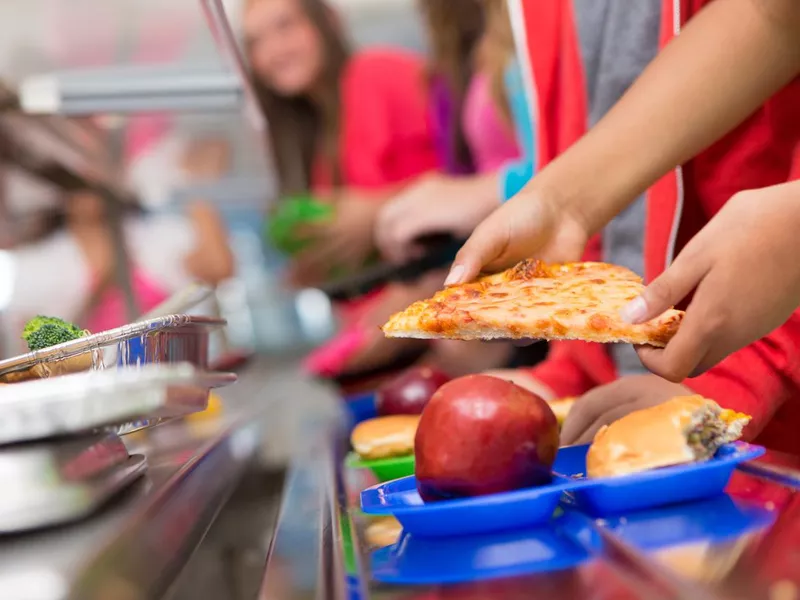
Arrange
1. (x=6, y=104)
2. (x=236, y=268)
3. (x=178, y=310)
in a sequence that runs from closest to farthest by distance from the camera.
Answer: (x=178, y=310) < (x=6, y=104) < (x=236, y=268)

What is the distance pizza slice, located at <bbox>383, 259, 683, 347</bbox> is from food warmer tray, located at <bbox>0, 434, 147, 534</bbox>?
1.02 feet

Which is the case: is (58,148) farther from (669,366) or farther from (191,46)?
→ (669,366)

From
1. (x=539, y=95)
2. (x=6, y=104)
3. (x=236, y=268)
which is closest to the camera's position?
(x=539, y=95)

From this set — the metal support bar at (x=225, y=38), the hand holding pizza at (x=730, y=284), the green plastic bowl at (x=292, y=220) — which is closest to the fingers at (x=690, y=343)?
the hand holding pizza at (x=730, y=284)

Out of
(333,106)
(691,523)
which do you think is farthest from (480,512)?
(333,106)

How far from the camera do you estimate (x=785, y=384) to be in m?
1.00

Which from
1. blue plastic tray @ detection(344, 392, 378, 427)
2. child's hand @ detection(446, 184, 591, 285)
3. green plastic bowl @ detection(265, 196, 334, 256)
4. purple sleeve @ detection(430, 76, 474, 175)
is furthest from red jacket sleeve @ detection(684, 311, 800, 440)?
green plastic bowl @ detection(265, 196, 334, 256)

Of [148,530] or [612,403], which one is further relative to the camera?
[612,403]

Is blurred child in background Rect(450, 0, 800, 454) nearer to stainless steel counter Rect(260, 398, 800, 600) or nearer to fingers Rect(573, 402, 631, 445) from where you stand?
fingers Rect(573, 402, 631, 445)

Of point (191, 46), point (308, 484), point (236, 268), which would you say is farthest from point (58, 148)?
point (236, 268)

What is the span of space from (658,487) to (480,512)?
14cm

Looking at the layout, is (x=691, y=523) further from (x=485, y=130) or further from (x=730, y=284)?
(x=485, y=130)

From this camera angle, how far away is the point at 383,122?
3260mm

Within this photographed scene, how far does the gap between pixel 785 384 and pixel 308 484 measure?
58 centimetres
